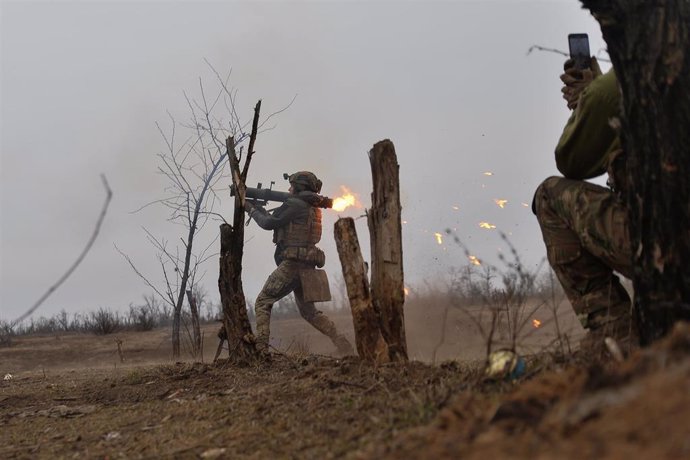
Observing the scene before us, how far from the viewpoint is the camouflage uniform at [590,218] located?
2779 mm

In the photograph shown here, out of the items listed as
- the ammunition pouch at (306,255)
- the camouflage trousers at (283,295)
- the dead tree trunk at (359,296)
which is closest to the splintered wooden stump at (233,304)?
the dead tree trunk at (359,296)

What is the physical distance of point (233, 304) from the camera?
17.9ft

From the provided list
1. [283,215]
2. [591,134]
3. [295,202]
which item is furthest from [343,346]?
[591,134]

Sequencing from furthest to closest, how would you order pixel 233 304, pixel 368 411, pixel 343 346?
pixel 343 346 < pixel 233 304 < pixel 368 411

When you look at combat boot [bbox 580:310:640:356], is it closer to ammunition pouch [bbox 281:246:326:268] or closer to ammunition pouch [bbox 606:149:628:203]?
ammunition pouch [bbox 606:149:628:203]

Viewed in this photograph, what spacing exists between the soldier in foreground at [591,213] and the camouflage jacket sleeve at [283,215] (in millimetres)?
5417

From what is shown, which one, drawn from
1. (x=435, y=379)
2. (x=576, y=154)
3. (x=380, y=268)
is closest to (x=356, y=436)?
(x=435, y=379)

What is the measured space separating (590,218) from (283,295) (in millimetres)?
5874

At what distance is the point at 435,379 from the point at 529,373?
2.17ft

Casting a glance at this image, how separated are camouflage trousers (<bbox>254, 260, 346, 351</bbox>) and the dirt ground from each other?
219 centimetres

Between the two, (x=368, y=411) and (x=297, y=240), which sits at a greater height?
(x=297, y=240)

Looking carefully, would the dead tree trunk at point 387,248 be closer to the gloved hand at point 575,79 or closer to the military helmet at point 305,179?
the gloved hand at point 575,79

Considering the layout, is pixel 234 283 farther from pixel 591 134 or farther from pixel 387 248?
pixel 591 134

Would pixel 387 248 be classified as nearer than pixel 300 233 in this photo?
Yes
